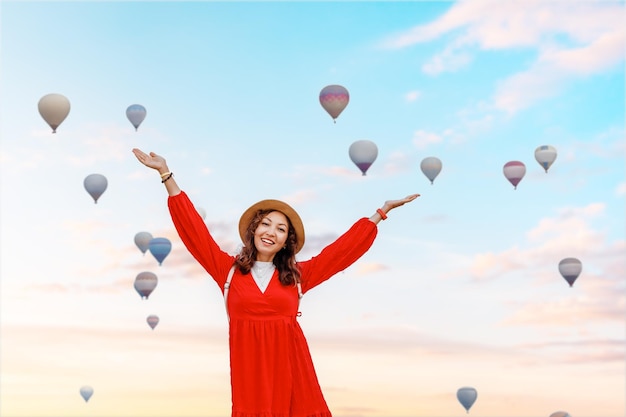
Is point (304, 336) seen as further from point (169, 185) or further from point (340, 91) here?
point (340, 91)

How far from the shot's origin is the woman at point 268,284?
10.8 m

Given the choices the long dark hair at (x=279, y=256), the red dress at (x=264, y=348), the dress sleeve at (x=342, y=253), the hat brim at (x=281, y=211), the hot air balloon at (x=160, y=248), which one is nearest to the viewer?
the red dress at (x=264, y=348)

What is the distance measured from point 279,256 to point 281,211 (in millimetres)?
517

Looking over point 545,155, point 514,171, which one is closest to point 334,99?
point 514,171

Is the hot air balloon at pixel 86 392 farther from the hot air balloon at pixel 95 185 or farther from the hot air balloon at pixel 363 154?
the hot air balloon at pixel 363 154

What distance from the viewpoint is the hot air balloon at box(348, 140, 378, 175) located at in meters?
38.9

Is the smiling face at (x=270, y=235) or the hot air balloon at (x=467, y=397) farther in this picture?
the hot air balloon at (x=467, y=397)

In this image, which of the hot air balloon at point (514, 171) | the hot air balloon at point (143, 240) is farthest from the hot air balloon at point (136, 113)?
the hot air balloon at point (514, 171)

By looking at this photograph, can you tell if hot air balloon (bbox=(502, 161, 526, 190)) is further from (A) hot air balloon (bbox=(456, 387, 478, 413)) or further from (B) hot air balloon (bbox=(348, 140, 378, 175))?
(A) hot air balloon (bbox=(456, 387, 478, 413))

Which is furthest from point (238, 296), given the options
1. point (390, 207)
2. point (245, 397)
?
point (390, 207)

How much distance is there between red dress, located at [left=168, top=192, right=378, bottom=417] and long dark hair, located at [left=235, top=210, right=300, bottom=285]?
0.09 metres

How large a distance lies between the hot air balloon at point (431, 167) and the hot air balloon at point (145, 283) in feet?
40.4

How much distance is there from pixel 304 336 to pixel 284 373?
507 mm

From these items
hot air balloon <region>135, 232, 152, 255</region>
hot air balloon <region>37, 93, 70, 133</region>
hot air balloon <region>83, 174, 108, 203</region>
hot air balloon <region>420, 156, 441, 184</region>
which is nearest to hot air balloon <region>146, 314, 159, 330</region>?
hot air balloon <region>135, 232, 152, 255</region>
